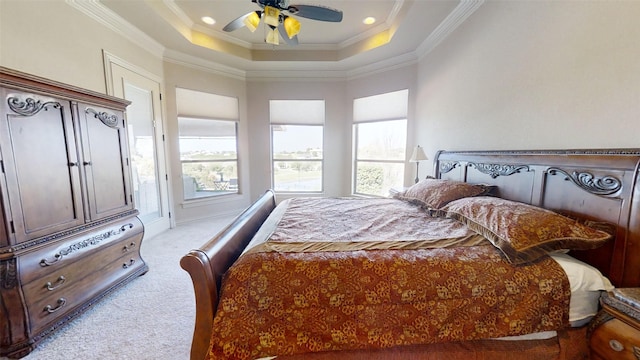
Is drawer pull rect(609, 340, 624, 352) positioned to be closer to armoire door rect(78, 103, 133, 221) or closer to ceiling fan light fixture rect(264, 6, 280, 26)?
ceiling fan light fixture rect(264, 6, 280, 26)

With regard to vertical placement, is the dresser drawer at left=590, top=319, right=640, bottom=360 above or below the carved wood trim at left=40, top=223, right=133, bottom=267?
below

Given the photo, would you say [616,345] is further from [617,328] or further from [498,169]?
[498,169]

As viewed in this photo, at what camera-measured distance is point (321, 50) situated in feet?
13.5

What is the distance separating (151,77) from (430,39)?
13.2ft

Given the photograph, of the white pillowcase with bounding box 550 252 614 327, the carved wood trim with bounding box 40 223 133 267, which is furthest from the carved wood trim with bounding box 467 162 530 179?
the carved wood trim with bounding box 40 223 133 267

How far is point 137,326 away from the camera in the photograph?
174 cm

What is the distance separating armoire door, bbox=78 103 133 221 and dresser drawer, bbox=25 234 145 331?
0.41m

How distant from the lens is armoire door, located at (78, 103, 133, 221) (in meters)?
1.92

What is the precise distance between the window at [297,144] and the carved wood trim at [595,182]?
3776 millimetres

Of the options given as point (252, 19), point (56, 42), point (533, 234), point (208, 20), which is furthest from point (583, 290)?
point (208, 20)

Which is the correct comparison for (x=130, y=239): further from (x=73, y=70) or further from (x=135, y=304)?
(x=73, y=70)

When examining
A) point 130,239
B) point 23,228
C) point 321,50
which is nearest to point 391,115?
point 321,50

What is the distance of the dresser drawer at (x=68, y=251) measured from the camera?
1498mm

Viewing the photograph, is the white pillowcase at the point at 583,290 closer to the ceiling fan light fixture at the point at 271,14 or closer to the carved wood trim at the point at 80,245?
the ceiling fan light fixture at the point at 271,14
